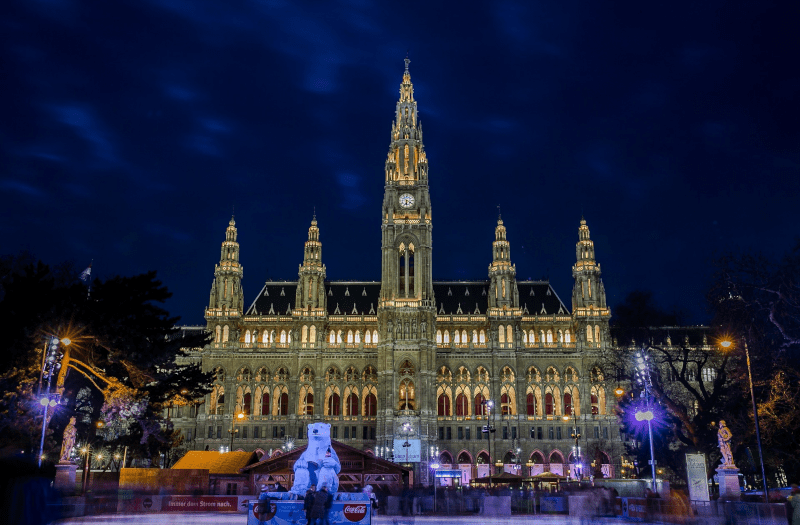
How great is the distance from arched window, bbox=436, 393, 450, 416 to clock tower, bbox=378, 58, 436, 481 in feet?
11.3

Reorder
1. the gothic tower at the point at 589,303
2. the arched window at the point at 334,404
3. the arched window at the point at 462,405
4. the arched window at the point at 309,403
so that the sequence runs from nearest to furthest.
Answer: the arched window at the point at 309,403
the arched window at the point at 462,405
the arched window at the point at 334,404
the gothic tower at the point at 589,303

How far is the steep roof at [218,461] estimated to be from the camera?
176 feet

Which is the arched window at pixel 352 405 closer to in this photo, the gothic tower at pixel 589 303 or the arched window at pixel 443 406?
the arched window at pixel 443 406

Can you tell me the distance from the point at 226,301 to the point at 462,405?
37.3 m

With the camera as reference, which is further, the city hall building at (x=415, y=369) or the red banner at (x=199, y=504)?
the city hall building at (x=415, y=369)

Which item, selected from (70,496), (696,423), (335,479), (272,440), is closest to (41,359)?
(70,496)

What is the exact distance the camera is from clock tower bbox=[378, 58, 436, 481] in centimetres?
9512

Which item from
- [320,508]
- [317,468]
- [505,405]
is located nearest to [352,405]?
[505,405]

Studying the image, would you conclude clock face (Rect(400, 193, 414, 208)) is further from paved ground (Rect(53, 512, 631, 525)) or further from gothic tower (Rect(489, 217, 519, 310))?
paved ground (Rect(53, 512, 631, 525))

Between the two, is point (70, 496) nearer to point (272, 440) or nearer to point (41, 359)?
point (41, 359)

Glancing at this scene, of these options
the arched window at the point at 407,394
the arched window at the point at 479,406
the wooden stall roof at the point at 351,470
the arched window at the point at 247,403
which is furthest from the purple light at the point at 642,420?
the arched window at the point at 247,403

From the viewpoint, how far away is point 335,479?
2986cm

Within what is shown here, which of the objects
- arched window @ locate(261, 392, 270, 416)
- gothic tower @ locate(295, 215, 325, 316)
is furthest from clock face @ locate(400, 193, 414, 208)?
arched window @ locate(261, 392, 270, 416)

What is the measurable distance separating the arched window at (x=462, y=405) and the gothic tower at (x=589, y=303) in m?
18.4
